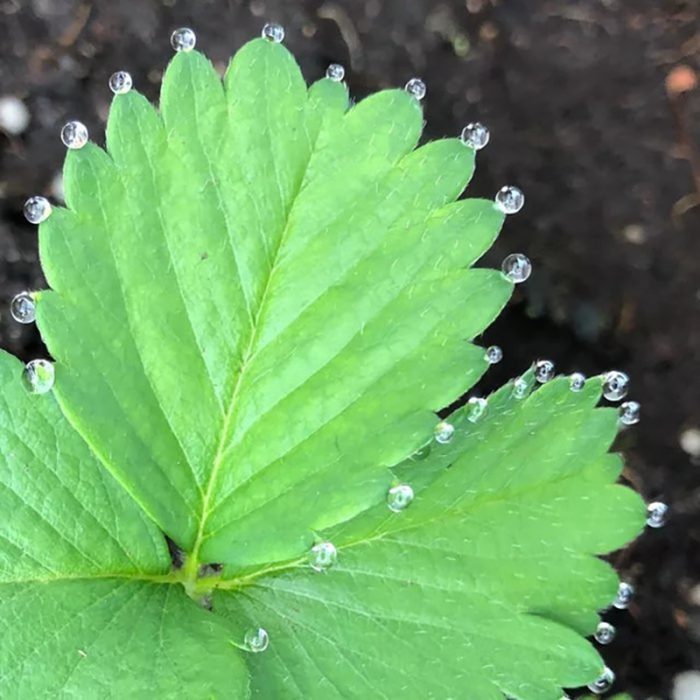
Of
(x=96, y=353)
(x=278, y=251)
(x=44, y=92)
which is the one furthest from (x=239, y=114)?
(x=44, y=92)

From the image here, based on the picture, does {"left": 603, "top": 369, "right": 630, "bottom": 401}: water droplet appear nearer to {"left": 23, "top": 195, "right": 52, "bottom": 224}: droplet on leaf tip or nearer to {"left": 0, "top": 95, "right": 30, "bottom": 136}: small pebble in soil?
{"left": 23, "top": 195, "right": 52, "bottom": 224}: droplet on leaf tip

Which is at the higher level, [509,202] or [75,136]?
[75,136]

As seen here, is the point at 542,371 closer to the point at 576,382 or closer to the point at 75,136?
the point at 576,382

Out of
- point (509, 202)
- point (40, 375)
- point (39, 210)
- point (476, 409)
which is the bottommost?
point (476, 409)

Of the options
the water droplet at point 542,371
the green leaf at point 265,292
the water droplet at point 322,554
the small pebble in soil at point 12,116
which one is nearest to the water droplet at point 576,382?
the water droplet at point 542,371

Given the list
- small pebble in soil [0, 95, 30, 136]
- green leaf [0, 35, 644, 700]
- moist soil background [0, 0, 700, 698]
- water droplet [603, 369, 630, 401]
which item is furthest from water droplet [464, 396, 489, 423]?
small pebble in soil [0, 95, 30, 136]

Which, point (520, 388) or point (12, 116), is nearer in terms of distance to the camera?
point (520, 388)

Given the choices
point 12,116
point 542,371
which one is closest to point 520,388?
point 542,371

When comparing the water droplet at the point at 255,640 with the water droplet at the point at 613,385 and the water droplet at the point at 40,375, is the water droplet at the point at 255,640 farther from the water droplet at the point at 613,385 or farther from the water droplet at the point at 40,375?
the water droplet at the point at 613,385
